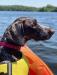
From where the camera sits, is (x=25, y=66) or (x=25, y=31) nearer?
(x=25, y=31)

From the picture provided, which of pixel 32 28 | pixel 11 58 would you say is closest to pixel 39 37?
pixel 32 28

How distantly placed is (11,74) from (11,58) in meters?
0.25

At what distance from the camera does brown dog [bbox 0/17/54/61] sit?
16.4 ft

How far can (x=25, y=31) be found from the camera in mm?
5027

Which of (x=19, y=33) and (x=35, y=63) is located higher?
(x=19, y=33)

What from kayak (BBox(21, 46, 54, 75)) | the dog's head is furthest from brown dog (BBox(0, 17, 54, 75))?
kayak (BBox(21, 46, 54, 75))

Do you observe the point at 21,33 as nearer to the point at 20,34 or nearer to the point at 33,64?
the point at 20,34

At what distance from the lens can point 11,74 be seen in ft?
17.0

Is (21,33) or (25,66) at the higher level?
(21,33)

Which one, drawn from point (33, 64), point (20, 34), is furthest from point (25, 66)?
point (20, 34)

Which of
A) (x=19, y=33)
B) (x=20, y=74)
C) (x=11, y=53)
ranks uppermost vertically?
(x=19, y=33)

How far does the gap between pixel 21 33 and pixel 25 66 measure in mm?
528

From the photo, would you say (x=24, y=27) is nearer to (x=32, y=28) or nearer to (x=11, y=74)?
(x=32, y=28)

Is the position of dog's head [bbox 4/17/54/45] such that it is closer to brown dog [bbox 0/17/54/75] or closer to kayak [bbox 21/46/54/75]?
brown dog [bbox 0/17/54/75]
